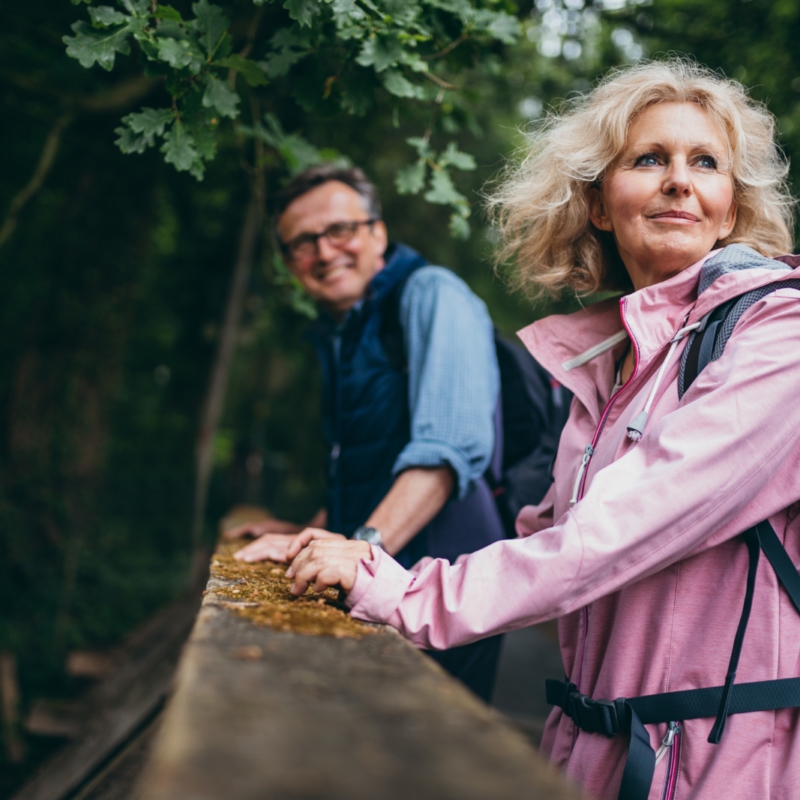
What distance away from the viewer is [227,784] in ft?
2.00

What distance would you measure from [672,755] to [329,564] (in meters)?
0.74

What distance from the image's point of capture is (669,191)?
5.74 feet

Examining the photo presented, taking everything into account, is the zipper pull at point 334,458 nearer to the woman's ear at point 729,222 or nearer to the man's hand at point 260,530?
the man's hand at point 260,530

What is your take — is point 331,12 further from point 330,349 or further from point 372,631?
point 372,631

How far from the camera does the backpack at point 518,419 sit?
8.54 ft

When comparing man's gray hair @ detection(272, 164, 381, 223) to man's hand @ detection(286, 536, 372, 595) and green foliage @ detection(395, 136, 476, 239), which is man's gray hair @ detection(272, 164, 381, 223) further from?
man's hand @ detection(286, 536, 372, 595)

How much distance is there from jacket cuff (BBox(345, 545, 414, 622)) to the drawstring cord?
519 millimetres

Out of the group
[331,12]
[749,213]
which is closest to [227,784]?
[749,213]

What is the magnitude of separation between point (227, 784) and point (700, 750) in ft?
3.55

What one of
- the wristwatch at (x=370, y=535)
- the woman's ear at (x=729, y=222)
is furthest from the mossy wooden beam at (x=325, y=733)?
the woman's ear at (x=729, y=222)

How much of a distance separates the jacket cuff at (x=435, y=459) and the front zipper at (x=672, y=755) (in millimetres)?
1054

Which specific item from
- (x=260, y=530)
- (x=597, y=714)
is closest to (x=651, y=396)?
(x=597, y=714)

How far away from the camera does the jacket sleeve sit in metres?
1.27

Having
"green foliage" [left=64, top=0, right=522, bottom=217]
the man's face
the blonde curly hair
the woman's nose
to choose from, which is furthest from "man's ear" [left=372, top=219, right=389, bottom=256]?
the woman's nose
